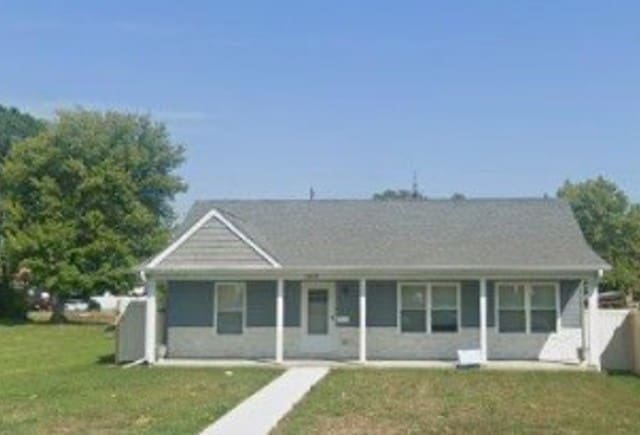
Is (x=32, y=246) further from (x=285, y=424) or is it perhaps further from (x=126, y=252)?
(x=285, y=424)

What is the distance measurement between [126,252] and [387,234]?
1045 inches

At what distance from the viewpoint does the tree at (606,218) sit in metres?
77.4

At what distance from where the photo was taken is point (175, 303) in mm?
29172

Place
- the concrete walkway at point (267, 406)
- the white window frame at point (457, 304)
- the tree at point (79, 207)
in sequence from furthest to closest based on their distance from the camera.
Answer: the tree at point (79, 207), the white window frame at point (457, 304), the concrete walkway at point (267, 406)

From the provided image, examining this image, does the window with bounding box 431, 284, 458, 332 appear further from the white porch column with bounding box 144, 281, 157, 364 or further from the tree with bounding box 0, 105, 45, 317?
the tree with bounding box 0, 105, 45, 317

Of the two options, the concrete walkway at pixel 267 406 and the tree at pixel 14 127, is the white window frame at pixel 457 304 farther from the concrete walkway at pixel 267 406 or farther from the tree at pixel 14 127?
the tree at pixel 14 127

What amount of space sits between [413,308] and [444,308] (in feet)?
2.93

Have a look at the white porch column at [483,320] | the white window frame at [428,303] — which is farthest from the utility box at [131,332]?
the white porch column at [483,320]

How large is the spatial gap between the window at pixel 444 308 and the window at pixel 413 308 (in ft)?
0.85

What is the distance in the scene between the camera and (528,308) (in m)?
28.6

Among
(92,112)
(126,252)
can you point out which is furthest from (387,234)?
(92,112)

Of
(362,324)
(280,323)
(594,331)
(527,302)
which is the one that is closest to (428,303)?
(362,324)

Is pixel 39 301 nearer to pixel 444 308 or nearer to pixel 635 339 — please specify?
pixel 444 308

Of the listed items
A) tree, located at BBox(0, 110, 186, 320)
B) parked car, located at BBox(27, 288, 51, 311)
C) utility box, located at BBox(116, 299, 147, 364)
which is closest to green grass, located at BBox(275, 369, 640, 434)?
utility box, located at BBox(116, 299, 147, 364)
